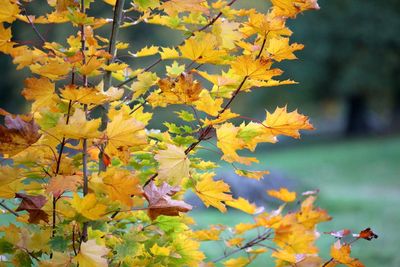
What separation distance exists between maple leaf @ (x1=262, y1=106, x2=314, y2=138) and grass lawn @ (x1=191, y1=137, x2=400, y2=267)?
4.91ft

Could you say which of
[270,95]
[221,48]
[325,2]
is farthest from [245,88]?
[270,95]

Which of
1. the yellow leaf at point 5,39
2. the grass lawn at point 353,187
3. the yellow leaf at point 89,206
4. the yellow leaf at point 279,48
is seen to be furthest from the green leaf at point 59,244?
the grass lawn at point 353,187

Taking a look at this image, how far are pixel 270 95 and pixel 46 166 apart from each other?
72.3 ft

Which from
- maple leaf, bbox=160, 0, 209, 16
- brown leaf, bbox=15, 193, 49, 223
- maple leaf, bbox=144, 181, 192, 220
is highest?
maple leaf, bbox=160, 0, 209, 16

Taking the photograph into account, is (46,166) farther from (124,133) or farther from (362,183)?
(362,183)

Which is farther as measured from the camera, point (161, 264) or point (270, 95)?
point (270, 95)

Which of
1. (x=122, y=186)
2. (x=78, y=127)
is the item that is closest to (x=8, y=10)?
(x=78, y=127)

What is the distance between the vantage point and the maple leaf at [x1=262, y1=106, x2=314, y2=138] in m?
1.28

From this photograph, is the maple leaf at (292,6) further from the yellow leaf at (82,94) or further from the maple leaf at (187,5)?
the yellow leaf at (82,94)

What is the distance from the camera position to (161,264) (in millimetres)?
1409

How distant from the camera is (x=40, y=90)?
130 cm

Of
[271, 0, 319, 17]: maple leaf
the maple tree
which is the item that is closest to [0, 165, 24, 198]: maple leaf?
the maple tree

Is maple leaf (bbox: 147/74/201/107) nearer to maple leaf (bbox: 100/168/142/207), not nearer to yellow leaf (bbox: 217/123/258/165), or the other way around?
yellow leaf (bbox: 217/123/258/165)

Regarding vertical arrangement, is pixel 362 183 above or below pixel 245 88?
below
